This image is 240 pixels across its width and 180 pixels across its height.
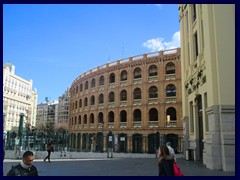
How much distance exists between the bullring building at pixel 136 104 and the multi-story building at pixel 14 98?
1652 inches

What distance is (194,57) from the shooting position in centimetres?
1817

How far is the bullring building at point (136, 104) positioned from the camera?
34312mm

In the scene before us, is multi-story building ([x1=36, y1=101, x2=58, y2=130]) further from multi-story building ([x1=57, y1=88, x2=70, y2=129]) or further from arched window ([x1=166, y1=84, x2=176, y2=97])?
arched window ([x1=166, y1=84, x2=176, y2=97])

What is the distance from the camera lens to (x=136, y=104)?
36781 mm

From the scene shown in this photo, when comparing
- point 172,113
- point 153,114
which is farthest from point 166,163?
point 153,114

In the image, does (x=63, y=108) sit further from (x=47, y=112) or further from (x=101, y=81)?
(x=101, y=81)

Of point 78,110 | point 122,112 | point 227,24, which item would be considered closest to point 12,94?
point 78,110

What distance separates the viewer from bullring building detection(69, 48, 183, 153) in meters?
34.3

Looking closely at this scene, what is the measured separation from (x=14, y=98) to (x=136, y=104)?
5950cm

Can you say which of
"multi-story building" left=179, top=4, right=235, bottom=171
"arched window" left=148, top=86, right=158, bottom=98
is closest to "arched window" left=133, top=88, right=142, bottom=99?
"arched window" left=148, top=86, right=158, bottom=98

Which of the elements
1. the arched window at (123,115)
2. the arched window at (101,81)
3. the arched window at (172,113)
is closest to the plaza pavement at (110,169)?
the arched window at (172,113)

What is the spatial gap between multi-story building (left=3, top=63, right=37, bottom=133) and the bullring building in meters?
42.0
